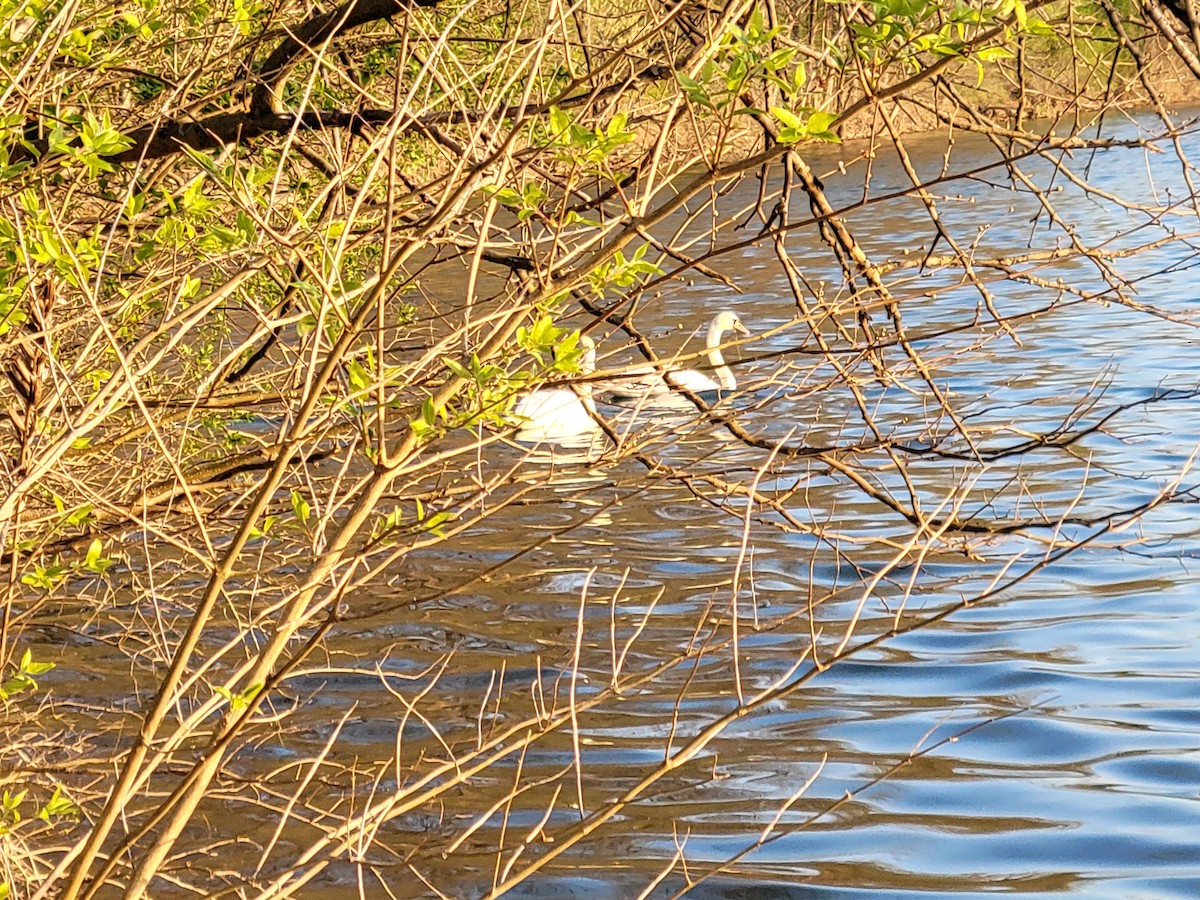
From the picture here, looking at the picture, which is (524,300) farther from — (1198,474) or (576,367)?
(1198,474)

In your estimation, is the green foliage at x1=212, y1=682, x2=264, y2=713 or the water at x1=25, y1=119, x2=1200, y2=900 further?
the water at x1=25, y1=119, x2=1200, y2=900

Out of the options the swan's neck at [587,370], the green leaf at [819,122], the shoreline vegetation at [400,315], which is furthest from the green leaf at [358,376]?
the green leaf at [819,122]

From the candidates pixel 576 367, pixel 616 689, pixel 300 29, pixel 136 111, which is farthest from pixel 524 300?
pixel 136 111

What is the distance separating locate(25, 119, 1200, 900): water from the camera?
4.07m

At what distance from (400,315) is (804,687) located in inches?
99.2

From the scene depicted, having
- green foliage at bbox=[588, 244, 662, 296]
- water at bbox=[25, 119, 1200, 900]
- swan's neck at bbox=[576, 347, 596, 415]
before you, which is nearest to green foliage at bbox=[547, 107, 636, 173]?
green foliage at bbox=[588, 244, 662, 296]

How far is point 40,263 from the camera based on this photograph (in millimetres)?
2545

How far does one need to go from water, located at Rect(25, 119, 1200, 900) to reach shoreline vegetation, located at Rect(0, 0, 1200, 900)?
0.07 meters

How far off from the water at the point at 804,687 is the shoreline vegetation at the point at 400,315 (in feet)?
0.22

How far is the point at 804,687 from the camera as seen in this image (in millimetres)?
5953

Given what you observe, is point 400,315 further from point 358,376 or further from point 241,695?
point 241,695

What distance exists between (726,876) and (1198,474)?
502 cm

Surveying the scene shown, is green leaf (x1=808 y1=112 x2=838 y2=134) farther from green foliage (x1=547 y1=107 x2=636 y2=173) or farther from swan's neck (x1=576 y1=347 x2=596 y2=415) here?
swan's neck (x1=576 y1=347 x2=596 y2=415)

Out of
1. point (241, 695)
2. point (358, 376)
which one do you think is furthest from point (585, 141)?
point (241, 695)
